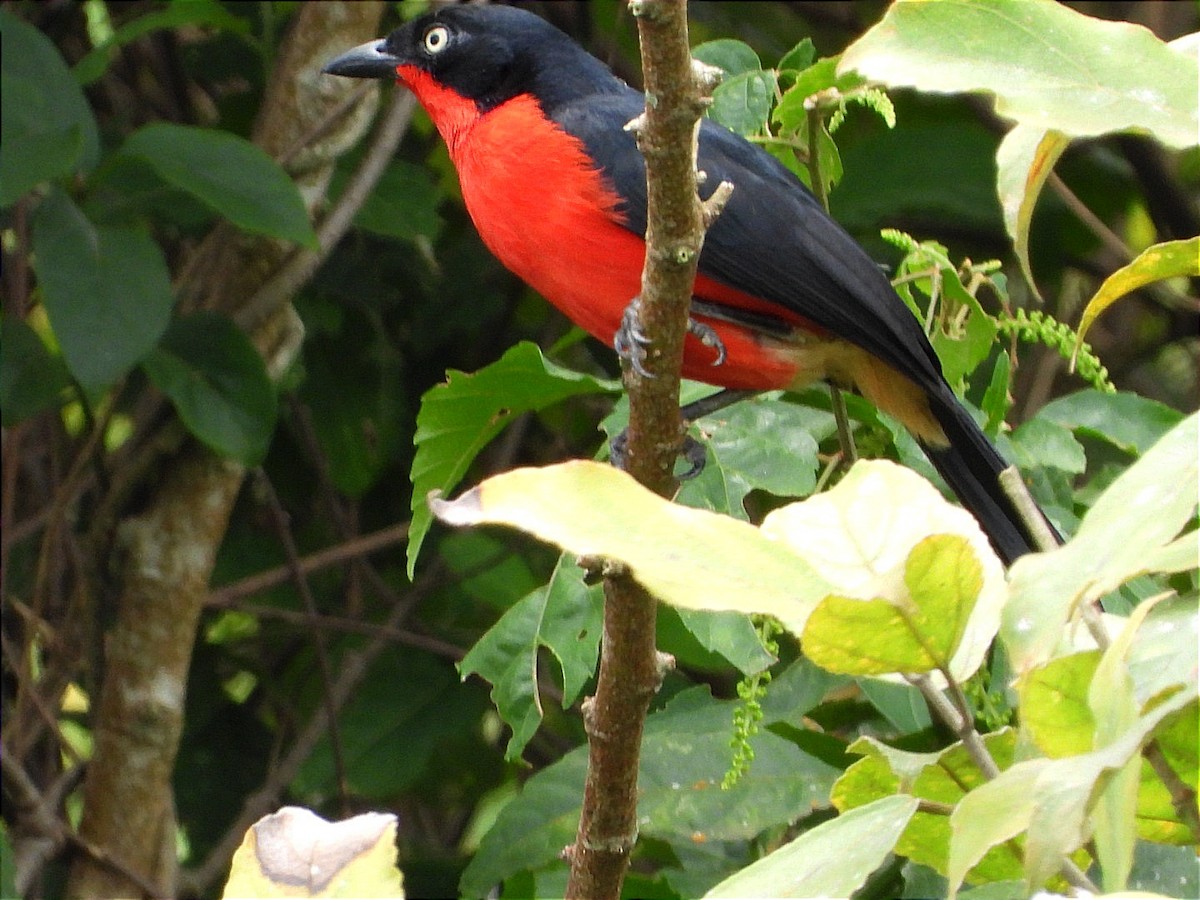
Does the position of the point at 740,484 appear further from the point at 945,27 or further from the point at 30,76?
the point at 30,76

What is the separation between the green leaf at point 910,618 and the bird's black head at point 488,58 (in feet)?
6.89

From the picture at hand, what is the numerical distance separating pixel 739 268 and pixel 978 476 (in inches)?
21.8

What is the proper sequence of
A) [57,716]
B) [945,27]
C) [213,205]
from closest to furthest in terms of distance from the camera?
[945,27] → [213,205] → [57,716]

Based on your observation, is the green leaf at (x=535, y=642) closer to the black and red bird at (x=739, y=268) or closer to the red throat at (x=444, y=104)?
the black and red bird at (x=739, y=268)

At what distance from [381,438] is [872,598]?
10.0 feet

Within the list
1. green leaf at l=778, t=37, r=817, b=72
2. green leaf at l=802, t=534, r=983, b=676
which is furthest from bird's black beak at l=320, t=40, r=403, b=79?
green leaf at l=802, t=534, r=983, b=676

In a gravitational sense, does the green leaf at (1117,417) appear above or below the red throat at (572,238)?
below

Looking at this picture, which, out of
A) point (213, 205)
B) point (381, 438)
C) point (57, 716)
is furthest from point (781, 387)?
point (57, 716)

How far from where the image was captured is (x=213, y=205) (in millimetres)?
2895

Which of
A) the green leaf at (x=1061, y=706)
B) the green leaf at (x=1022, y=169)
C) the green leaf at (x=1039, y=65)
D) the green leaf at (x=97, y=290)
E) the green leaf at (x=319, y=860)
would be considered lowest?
the green leaf at (x=97, y=290)

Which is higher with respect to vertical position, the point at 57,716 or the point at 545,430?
the point at 545,430

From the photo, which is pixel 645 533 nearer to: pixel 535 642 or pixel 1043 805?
pixel 1043 805

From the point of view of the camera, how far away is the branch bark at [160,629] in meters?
3.31

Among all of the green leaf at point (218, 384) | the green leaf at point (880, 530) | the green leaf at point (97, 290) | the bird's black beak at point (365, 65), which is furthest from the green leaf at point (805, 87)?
the green leaf at point (218, 384)
